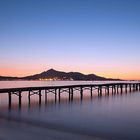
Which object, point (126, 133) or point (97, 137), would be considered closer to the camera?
point (97, 137)

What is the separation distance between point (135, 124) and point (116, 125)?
131cm

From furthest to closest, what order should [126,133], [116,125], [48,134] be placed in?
[116,125]
[126,133]
[48,134]

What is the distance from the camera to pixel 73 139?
10.8 metres

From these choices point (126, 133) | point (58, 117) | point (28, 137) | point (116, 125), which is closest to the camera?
point (28, 137)

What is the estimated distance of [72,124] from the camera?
48.8ft

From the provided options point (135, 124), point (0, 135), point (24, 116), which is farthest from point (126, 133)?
point (24, 116)

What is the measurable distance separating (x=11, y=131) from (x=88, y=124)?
4.97 meters

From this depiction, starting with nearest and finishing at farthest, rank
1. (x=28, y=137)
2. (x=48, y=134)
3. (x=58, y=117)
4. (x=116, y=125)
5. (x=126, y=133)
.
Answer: (x=28, y=137), (x=48, y=134), (x=126, y=133), (x=116, y=125), (x=58, y=117)

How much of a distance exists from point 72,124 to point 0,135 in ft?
17.2

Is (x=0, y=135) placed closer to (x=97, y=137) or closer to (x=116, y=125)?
(x=97, y=137)

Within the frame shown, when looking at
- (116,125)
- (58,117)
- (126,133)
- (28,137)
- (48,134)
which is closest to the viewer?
(28,137)

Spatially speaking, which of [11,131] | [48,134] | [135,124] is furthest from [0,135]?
[135,124]

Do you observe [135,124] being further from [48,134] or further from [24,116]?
[24,116]

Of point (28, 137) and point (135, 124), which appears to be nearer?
point (28, 137)
